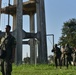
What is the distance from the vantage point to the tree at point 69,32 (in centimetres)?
5956

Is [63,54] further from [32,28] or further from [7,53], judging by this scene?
[32,28]

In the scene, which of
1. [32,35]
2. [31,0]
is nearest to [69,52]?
[32,35]

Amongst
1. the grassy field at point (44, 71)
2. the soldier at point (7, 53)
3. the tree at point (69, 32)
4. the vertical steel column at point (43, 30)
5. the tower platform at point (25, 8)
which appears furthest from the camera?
the tree at point (69, 32)

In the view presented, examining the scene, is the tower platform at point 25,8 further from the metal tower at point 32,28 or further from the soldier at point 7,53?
the soldier at point 7,53

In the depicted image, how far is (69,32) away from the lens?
64.0 m

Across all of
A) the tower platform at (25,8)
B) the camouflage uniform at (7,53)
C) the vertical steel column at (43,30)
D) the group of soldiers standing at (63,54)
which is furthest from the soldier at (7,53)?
the tower platform at (25,8)

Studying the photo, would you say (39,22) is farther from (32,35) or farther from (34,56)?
(34,56)

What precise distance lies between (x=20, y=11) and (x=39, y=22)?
3.59 metres

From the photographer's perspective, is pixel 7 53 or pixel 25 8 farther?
pixel 25 8

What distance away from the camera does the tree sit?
59.6 meters

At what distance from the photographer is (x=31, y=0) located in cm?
3828

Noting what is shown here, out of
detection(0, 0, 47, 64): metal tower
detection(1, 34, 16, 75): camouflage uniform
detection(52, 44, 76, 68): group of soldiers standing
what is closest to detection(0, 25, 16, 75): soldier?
detection(1, 34, 16, 75): camouflage uniform

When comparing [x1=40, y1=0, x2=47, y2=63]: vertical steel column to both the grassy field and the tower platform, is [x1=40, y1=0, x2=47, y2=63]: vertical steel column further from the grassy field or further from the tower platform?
the grassy field

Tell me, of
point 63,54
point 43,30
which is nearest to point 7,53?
point 63,54
